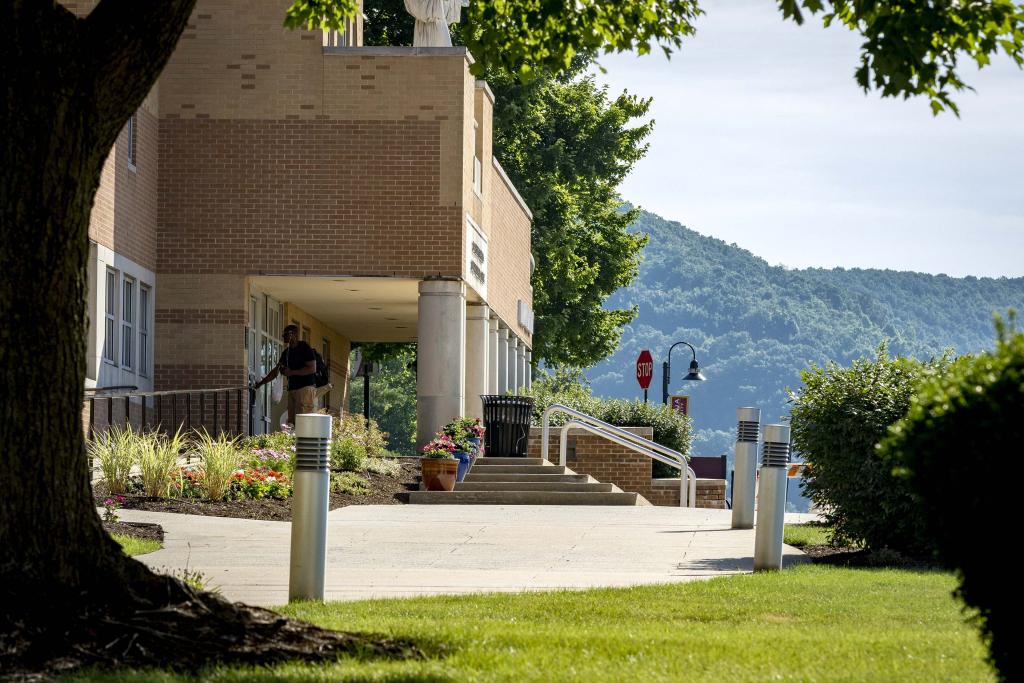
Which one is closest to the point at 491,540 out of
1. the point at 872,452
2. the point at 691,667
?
the point at 872,452

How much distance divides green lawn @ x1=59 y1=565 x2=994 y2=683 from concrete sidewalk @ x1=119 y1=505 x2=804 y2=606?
1.14 metres

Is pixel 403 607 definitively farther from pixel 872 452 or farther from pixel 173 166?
pixel 173 166

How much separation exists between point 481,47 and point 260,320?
18320 mm

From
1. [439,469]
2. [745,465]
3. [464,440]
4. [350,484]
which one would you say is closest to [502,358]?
[464,440]

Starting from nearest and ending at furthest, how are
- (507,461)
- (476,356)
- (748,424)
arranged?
(748,424) → (507,461) → (476,356)

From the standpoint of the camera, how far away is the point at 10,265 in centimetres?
715

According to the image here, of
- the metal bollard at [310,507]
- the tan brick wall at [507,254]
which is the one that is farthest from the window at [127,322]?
the metal bollard at [310,507]

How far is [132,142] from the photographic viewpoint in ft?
84.6

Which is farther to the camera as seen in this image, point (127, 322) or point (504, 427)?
point (504, 427)

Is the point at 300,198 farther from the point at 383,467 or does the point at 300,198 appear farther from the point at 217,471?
the point at 217,471

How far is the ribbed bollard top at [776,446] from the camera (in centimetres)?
1210

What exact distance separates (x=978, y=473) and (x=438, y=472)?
18546 mm

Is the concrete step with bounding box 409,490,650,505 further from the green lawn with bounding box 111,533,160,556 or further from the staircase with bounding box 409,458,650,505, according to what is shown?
the green lawn with bounding box 111,533,160,556

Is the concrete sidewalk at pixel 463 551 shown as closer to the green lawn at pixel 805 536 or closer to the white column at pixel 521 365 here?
the green lawn at pixel 805 536
